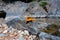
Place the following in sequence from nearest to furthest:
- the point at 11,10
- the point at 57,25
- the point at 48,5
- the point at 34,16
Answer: the point at 57,25 < the point at 34,16 < the point at 11,10 < the point at 48,5

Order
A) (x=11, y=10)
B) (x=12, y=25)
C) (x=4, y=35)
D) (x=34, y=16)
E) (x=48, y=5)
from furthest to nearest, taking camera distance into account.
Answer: (x=48, y=5) → (x=11, y=10) → (x=34, y=16) → (x=12, y=25) → (x=4, y=35)

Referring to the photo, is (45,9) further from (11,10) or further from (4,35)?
(4,35)

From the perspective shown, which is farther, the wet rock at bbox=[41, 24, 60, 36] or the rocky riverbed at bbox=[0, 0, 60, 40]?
the wet rock at bbox=[41, 24, 60, 36]

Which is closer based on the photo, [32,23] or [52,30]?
[52,30]

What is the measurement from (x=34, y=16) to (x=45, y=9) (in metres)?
0.72

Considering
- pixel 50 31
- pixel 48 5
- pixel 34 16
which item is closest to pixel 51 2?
pixel 48 5

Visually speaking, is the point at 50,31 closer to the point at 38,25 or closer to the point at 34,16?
the point at 38,25

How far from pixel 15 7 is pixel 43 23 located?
1536mm

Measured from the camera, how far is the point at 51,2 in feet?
18.5

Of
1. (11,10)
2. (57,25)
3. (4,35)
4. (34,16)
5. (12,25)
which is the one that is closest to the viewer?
(4,35)

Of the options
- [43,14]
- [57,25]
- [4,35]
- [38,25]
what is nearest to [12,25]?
[4,35]

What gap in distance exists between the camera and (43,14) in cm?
487

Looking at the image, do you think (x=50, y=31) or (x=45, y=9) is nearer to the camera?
(x=50, y=31)

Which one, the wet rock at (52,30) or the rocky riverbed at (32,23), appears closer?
the rocky riverbed at (32,23)
